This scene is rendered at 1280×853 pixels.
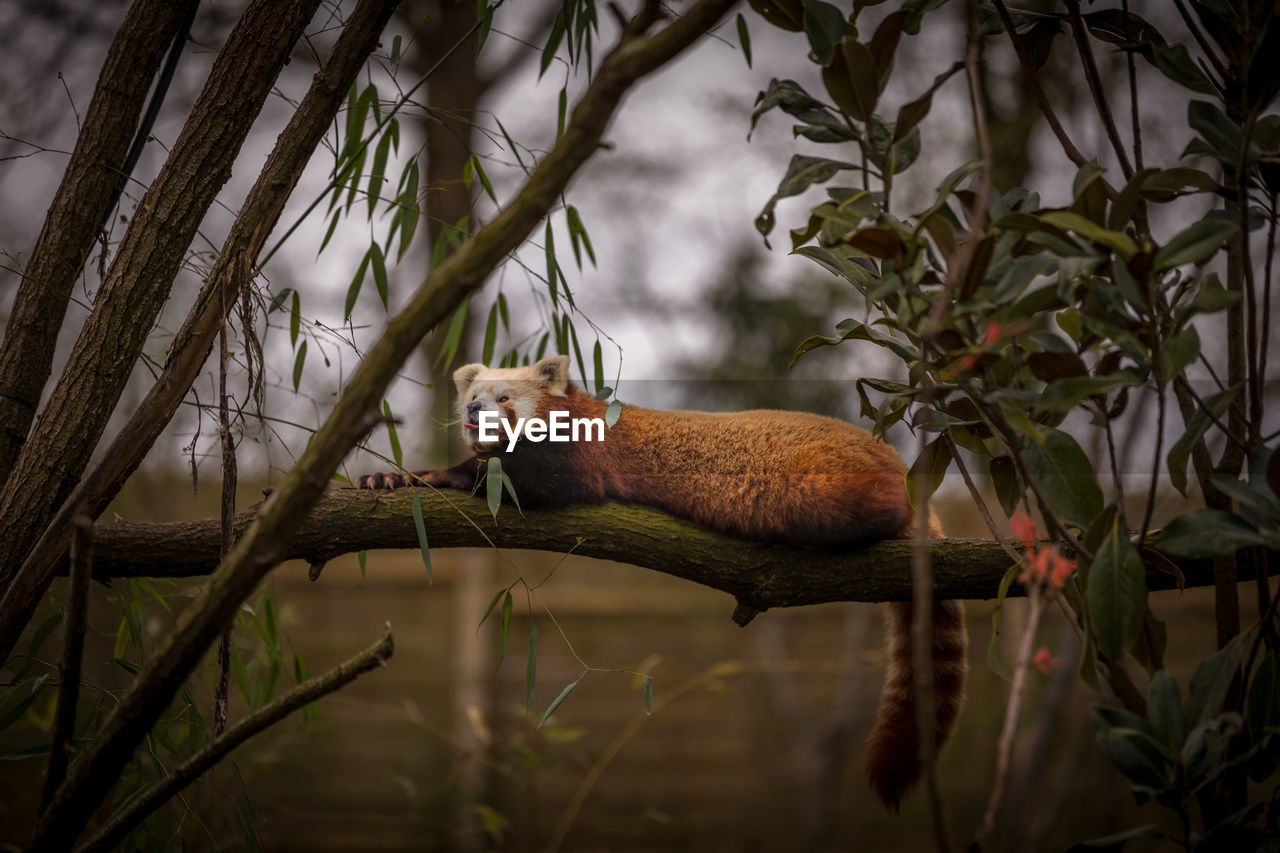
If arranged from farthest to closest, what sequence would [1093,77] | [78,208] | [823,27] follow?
[78,208] < [1093,77] < [823,27]

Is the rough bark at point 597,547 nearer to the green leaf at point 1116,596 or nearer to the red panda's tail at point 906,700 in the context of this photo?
the red panda's tail at point 906,700

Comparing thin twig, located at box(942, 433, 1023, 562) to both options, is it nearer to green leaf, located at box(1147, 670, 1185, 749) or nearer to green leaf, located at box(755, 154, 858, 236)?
green leaf, located at box(1147, 670, 1185, 749)

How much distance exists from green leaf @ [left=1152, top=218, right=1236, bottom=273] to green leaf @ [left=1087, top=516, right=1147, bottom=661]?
0.34 metres

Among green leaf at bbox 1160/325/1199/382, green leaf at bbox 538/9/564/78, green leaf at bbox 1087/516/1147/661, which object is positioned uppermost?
green leaf at bbox 538/9/564/78

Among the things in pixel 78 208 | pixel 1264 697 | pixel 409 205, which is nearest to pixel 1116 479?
pixel 1264 697

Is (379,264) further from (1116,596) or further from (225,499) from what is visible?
(1116,596)

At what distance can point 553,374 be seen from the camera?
2.15 metres

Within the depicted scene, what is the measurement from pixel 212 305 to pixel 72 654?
0.63 metres

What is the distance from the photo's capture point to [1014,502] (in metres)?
1.48

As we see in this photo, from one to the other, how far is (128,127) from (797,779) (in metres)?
3.71

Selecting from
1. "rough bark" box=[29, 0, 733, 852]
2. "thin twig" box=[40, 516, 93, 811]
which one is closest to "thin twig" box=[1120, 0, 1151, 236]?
"rough bark" box=[29, 0, 733, 852]

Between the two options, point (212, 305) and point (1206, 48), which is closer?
point (1206, 48)

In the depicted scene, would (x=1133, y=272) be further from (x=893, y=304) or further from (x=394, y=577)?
(x=394, y=577)

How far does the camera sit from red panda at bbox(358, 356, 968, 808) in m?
1.71
